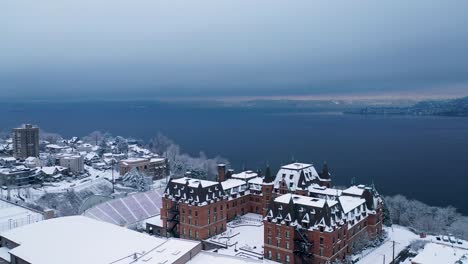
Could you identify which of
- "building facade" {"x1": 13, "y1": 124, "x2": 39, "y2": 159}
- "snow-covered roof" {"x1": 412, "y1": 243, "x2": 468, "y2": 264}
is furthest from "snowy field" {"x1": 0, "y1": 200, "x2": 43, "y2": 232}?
"building facade" {"x1": 13, "y1": 124, "x2": 39, "y2": 159}

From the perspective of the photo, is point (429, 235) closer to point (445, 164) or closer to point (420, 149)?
point (445, 164)

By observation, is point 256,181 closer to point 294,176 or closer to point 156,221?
point 294,176

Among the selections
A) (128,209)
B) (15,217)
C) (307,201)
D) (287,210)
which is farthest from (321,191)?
(15,217)

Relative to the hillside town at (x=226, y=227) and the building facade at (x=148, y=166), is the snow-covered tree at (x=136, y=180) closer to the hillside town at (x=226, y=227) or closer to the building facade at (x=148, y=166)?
the building facade at (x=148, y=166)

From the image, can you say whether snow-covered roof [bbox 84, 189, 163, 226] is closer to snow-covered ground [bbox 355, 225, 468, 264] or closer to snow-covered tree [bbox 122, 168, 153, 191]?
snow-covered tree [bbox 122, 168, 153, 191]

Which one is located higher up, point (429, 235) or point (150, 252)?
point (150, 252)

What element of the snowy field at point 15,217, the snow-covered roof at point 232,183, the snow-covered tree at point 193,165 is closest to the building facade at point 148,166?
the snow-covered tree at point 193,165

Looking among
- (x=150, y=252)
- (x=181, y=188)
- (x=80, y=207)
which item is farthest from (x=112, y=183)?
(x=150, y=252)
